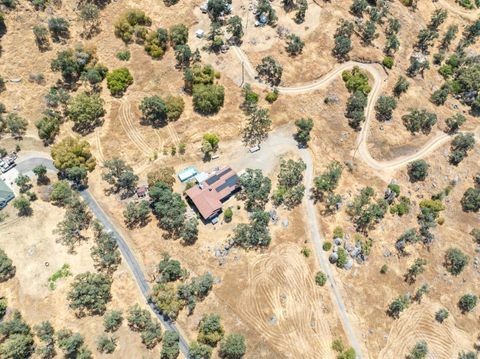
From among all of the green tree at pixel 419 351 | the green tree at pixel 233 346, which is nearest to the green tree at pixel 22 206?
the green tree at pixel 233 346

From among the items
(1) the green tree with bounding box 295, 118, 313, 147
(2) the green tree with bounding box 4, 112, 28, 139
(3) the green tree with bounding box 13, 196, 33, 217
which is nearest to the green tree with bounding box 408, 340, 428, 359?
(1) the green tree with bounding box 295, 118, 313, 147

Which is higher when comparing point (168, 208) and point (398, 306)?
point (168, 208)

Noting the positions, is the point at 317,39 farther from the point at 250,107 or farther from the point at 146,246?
the point at 146,246

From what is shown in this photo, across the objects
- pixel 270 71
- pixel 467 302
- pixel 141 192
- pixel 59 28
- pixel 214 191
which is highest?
pixel 59 28

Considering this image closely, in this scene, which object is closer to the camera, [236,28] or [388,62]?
[236,28]

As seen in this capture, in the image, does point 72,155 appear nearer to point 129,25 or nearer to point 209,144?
point 209,144

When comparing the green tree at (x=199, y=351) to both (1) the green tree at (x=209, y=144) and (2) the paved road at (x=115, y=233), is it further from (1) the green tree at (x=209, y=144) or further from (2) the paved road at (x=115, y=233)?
(1) the green tree at (x=209, y=144)

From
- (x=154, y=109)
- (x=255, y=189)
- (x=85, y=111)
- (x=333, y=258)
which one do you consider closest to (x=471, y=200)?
(x=333, y=258)
